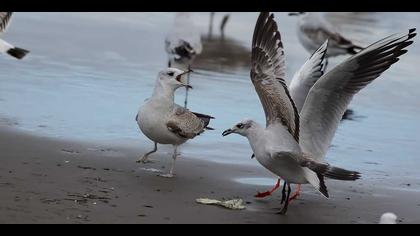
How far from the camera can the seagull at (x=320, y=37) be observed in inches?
616

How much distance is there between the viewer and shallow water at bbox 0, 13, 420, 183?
9.63 m

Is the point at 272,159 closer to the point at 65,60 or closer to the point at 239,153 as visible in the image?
the point at 239,153

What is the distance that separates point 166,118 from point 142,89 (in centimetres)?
388

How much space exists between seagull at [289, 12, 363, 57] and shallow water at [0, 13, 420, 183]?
370mm

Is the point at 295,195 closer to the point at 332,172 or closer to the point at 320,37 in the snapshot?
the point at 332,172

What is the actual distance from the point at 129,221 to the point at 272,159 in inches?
52.4

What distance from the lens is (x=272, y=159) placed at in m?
7.21
